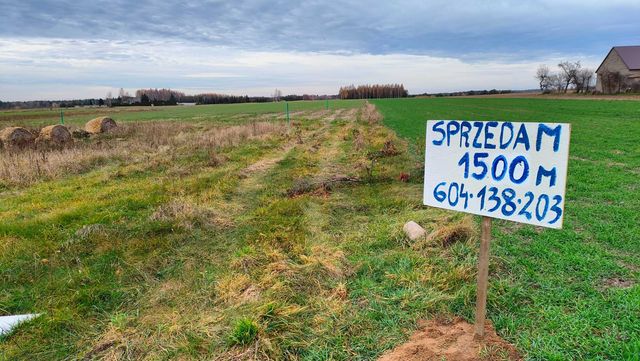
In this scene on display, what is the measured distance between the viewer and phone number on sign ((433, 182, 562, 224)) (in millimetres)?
2553

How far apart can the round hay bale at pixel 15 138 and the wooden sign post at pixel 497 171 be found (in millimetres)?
17628

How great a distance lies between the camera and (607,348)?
9.18ft

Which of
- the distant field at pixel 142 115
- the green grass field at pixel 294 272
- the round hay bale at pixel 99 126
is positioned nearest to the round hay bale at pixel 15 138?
the round hay bale at pixel 99 126

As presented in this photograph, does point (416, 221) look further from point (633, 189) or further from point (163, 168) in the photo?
point (163, 168)

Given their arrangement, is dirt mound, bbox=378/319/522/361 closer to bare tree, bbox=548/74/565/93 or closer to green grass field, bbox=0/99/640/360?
green grass field, bbox=0/99/640/360

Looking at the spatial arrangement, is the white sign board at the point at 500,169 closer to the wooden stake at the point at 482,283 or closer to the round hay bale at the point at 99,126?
the wooden stake at the point at 482,283

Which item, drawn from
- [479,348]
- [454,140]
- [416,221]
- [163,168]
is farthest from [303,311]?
[163,168]

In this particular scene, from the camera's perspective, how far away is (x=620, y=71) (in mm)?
64750

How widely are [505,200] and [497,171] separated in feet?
0.69

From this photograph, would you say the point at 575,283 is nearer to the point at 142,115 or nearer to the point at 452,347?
the point at 452,347

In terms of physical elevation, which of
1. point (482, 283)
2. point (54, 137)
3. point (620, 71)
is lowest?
point (482, 283)

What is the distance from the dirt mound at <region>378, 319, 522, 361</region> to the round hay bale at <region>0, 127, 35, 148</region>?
693 inches

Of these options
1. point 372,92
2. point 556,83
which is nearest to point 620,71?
point 556,83

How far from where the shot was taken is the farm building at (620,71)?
5934cm
